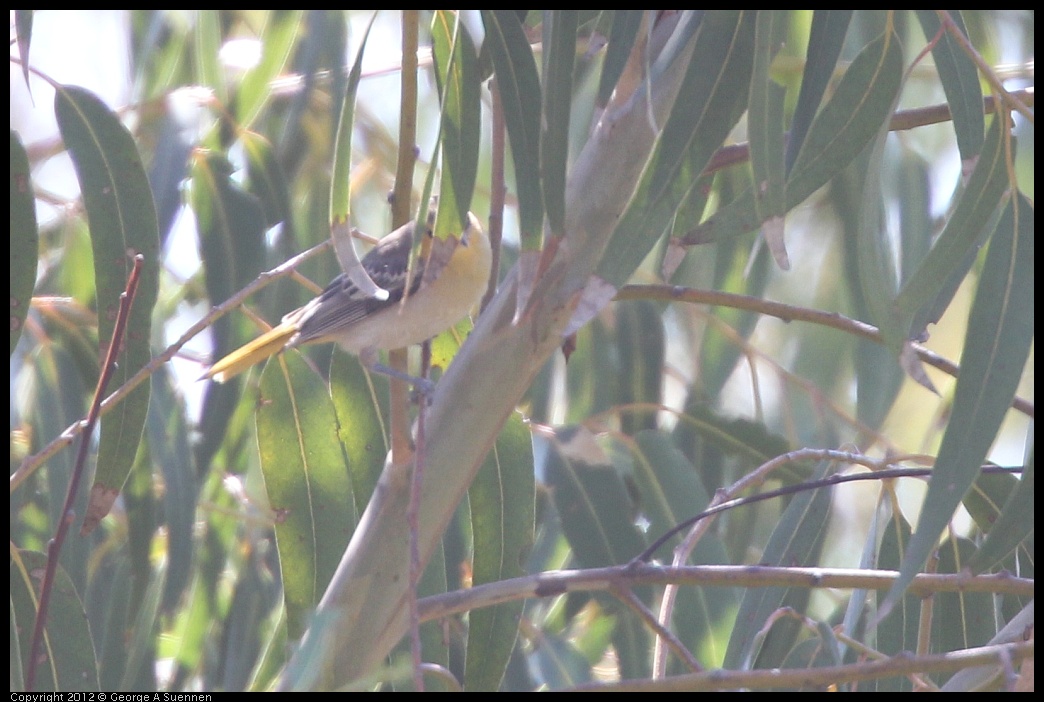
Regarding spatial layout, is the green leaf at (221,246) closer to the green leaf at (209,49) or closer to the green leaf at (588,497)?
the green leaf at (209,49)

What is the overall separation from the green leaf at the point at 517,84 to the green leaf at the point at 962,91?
1.96 ft

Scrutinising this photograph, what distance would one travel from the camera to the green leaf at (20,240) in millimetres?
1688

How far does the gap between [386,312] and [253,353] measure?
290mm

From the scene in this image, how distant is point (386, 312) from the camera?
2262 mm

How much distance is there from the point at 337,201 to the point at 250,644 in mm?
1506

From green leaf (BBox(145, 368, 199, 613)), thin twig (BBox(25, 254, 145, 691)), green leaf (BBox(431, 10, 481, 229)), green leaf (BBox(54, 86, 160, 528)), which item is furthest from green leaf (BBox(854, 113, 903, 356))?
green leaf (BBox(145, 368, 199, 613))

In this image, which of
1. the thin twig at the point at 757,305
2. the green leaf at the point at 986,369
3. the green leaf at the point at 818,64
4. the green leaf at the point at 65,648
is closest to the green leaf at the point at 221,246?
the green leaf at the point at 65,648

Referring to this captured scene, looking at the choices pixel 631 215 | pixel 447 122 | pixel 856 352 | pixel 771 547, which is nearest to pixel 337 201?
pixel 447 122

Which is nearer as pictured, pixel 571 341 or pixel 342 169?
pixel 342 169

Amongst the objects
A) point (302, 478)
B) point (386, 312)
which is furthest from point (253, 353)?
point (302, 478)

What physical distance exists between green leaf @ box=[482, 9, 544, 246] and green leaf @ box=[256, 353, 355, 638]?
0.78 meters

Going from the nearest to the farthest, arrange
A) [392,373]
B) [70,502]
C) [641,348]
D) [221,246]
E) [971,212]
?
[70,502] → [971,212] → [392,373] → [221,246] → [641,348]

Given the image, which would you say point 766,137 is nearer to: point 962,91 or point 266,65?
point 962,91

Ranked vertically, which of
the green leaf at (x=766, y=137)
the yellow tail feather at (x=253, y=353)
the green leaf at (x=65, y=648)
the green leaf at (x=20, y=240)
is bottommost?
the green leaf at (x=65, y=648)
